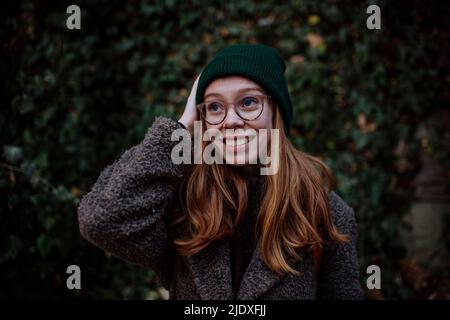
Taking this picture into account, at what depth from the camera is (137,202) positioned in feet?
4.01

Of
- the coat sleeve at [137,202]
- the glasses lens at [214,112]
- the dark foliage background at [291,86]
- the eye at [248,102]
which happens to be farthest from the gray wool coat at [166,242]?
the dark foliage background at [291,86]

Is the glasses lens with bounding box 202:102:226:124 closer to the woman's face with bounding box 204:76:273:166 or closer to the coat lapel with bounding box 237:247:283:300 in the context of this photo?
the woman's face with bounding box 204:76:273:166

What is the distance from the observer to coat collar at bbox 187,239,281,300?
131 cm

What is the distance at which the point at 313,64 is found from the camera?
8.62 feet

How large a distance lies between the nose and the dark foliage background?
1293 mm

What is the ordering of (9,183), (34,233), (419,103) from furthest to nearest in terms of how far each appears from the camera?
(419,103), (34,233), (9,183)

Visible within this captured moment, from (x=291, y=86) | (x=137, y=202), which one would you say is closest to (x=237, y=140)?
(x=137, y=202)

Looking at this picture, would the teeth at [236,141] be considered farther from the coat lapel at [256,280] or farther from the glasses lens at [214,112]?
the coat lapel at [256,280]

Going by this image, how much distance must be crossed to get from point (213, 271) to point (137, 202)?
32cm

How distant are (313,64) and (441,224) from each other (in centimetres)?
130

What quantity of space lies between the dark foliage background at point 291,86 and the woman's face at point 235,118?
1.26m

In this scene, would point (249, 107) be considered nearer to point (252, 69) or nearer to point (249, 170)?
point (252, 69)
